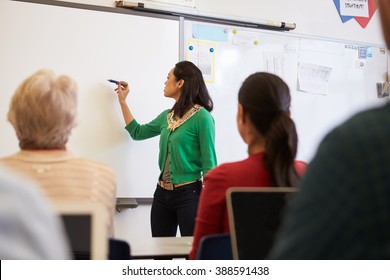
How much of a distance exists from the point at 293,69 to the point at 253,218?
8.42 feet

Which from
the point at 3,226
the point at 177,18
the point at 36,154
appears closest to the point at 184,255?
the point at 36,154

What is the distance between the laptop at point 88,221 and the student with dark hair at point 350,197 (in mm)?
251

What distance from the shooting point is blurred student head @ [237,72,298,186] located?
134cm

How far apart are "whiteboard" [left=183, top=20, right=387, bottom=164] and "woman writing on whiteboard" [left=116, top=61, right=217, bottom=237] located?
22.9 inches

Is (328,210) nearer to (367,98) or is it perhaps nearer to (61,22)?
(61,22)

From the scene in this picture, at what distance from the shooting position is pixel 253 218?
110 centimetres

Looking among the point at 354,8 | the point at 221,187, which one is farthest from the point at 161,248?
the point at 354,8

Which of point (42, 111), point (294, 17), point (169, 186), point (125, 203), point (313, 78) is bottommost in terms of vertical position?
point (125, 203)

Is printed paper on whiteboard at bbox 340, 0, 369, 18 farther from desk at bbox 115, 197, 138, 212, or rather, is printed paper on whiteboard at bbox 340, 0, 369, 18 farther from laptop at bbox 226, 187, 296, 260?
laptop at bbox 226, 187, 296, 260

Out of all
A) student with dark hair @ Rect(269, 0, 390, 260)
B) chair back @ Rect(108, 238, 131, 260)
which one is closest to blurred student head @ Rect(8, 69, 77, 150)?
chair back @ Rect(108, 238, 131, 260)

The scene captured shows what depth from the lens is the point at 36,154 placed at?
3.73 feet

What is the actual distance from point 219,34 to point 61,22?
1046 millimetres

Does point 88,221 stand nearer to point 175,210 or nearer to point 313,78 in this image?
point 175,210

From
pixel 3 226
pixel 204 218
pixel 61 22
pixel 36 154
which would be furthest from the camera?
pixel 61 22
